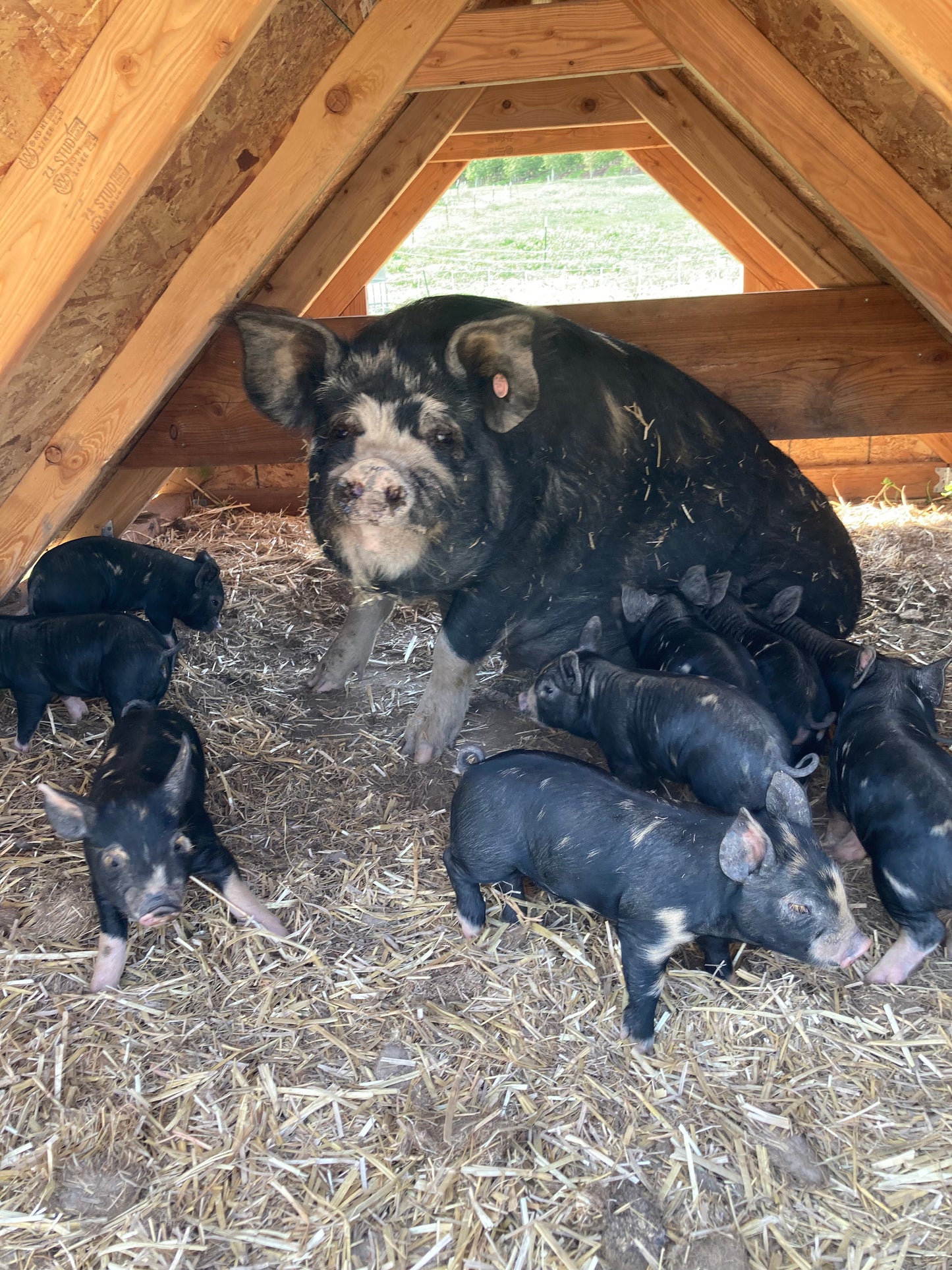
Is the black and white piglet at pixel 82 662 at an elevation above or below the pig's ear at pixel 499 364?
below

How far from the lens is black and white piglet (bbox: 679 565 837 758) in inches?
139

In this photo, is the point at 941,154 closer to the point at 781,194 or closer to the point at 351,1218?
the point at 781,194

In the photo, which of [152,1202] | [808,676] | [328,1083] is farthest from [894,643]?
[152,1202]

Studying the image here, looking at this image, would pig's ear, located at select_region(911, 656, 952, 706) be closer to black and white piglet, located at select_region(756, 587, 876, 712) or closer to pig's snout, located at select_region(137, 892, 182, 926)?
black and white piglet, located at select_region(756, 587, 876, 712)

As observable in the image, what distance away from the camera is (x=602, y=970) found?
2805 mm

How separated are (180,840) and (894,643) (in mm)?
3644

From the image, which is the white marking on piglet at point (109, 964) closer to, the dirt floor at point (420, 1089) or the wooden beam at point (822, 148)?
the dirt floor at point (420, 1089)

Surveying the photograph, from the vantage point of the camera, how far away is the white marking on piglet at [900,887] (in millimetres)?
2684

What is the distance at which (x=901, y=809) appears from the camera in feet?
9.05

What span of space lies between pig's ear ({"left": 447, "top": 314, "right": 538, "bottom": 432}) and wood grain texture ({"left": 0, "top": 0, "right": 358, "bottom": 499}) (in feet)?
3.59

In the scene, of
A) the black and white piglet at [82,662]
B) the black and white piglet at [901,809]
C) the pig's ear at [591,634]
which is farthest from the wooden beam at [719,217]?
the black and white piglet at [82,662]

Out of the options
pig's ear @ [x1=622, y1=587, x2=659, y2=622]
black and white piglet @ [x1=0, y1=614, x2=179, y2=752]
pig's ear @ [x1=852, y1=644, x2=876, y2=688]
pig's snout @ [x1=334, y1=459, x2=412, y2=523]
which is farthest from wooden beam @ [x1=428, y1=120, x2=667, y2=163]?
pig's ear @ [x1=852, y1=644, x2=876, y2=688]

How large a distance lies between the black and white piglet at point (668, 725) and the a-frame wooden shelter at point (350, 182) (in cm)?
163

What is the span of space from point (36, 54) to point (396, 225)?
4.60 m
